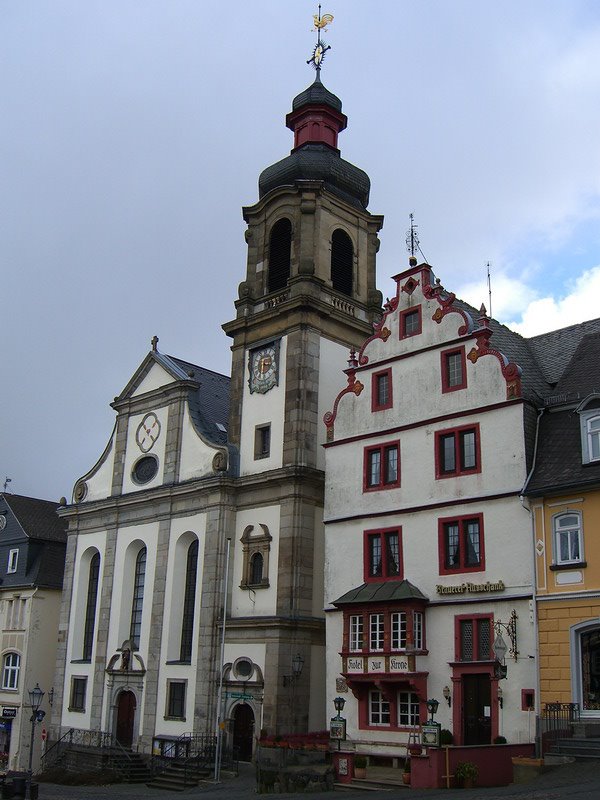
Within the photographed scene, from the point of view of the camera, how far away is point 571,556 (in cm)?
2855

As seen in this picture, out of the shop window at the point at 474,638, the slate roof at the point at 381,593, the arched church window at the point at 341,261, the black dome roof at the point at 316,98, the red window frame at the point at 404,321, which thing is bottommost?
the shop window at the point at 474,638

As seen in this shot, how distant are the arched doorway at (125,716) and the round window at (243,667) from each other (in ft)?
25.4

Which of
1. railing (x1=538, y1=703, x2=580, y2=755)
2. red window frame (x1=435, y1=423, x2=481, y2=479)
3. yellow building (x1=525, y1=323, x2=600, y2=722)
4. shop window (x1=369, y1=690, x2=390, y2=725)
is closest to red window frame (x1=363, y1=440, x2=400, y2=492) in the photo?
red window frame (x1=435, y1=423, x2=481, y2=479)

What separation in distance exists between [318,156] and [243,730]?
89.7 ft

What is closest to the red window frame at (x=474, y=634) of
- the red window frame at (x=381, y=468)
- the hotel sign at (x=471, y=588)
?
the hotel sign at (x=471, y=588)

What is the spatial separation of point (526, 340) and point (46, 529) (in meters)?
34.6

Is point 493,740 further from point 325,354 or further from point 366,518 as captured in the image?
point 325,354

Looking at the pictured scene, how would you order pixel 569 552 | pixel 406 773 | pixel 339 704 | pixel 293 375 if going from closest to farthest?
1. pixel 569 552
2. pixel 406 773
3. pixel 339 704
4. pixel 293 375

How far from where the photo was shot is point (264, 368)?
144 ft

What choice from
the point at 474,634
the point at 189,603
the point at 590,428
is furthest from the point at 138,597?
the point at 590,428

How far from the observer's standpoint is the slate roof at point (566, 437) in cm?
2884

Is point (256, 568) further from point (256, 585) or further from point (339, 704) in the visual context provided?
point (339, 704)

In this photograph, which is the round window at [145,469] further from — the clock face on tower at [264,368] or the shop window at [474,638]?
the shop window at [474,638]

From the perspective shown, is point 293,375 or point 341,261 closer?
point 293,375
